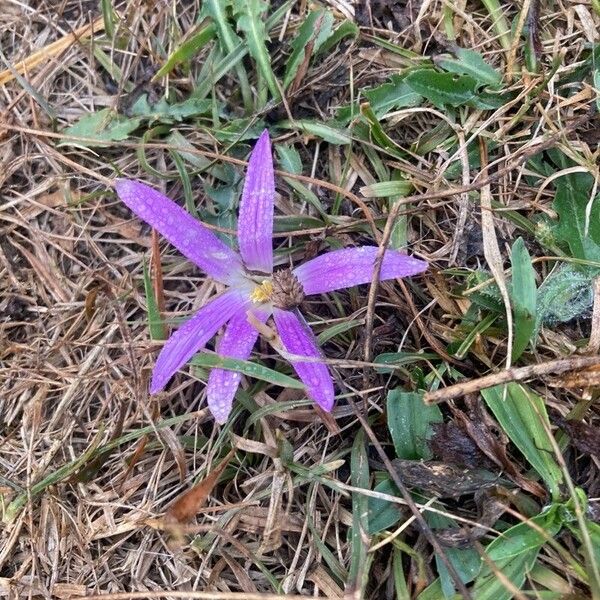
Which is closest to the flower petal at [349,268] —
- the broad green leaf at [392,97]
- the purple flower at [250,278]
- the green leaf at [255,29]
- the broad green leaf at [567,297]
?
the purple flower at [250,278]

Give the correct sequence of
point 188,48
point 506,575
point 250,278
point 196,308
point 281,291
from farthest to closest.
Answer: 1. point 188,48
2. point 196,308
3. point 250,278
4. point 281,291
5. point 506,575

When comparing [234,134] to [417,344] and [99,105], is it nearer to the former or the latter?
[99,105]

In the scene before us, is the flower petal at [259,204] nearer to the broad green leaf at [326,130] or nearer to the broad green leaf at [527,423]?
the broad green leaf at [326,130]

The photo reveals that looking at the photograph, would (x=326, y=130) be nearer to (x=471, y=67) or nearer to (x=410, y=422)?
(x=471, y=67)

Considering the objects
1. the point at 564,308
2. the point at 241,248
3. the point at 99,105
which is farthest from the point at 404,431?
the point at 99,105

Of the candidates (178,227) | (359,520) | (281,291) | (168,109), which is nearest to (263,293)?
(281,291)
